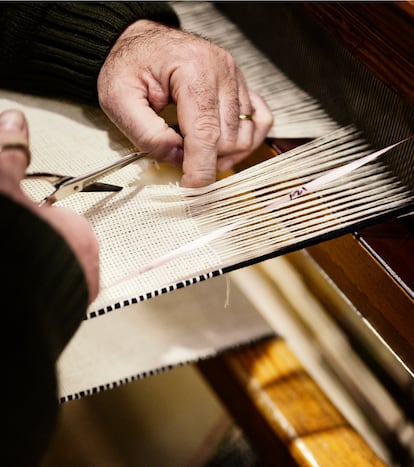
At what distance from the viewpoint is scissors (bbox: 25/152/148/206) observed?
636 millimetres

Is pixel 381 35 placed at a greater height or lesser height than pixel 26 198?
greater

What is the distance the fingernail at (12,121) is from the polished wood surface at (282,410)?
1.82 ft

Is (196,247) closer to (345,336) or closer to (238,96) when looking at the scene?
(238,96)

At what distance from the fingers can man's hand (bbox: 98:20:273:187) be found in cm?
22

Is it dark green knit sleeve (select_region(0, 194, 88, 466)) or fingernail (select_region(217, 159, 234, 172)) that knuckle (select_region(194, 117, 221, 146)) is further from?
dark green knit sleeve (select_region(0, 194, 88, 466))

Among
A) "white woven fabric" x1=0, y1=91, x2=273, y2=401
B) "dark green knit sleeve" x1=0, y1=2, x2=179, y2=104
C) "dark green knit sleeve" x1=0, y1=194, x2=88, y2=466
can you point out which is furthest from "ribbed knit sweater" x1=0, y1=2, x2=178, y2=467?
"dark green knit sleeve" x1=0, y1=2, x2=179, y2=104

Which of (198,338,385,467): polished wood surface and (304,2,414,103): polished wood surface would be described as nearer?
(304,2,414,103): polished wood surface

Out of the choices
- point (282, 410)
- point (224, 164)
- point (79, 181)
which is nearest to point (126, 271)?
point (79, 181)

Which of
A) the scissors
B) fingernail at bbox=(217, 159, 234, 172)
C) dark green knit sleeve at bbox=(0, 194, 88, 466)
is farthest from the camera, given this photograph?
fingernail at bbox=(217, 159, 234, 172)

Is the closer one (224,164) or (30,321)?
(30,321)

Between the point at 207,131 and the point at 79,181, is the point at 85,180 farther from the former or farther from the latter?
the point at 207,131

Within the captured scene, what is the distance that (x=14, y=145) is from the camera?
54 centimetres

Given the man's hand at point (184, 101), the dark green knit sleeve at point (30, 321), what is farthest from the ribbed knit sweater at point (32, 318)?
the man's hand at point (184, 101)

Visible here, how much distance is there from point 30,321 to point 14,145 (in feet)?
0.56
